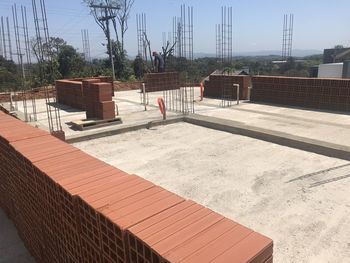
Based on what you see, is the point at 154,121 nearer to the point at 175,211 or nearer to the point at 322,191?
the point at 322,191

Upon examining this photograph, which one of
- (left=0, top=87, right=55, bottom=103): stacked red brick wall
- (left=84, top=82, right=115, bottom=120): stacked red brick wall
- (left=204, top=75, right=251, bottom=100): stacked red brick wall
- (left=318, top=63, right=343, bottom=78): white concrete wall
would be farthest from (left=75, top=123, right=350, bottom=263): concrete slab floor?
(left=318, top=63, right=343, bottom=78): white concrete wall

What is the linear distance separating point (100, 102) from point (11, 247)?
767 centimetres

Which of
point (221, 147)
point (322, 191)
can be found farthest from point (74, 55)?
point (322, 191)

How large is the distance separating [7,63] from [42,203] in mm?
40127

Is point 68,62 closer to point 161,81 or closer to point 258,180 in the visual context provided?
point 161,81

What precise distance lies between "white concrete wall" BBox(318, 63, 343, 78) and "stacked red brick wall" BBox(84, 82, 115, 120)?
1262 cm

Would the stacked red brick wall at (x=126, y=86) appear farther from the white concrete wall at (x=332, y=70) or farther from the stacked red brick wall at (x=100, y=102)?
the white concrete wall at (x=332, y=70)

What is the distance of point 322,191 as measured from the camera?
5.97 metres

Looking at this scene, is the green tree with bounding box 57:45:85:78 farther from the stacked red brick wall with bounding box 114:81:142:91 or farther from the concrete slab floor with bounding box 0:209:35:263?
the concrete slab floor with bounding box 0:209:35:263

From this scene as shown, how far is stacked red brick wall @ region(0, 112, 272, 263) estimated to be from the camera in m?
2.12

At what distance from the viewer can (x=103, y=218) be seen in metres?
2.53

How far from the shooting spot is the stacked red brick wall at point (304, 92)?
42.5ft

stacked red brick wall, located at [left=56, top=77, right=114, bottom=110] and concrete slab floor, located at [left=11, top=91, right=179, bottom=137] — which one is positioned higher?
stacked red brick wall, located at [left=56, top=77, right=114, bottom=110]

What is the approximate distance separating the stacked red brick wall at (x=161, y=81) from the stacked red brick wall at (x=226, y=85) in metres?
3.68
